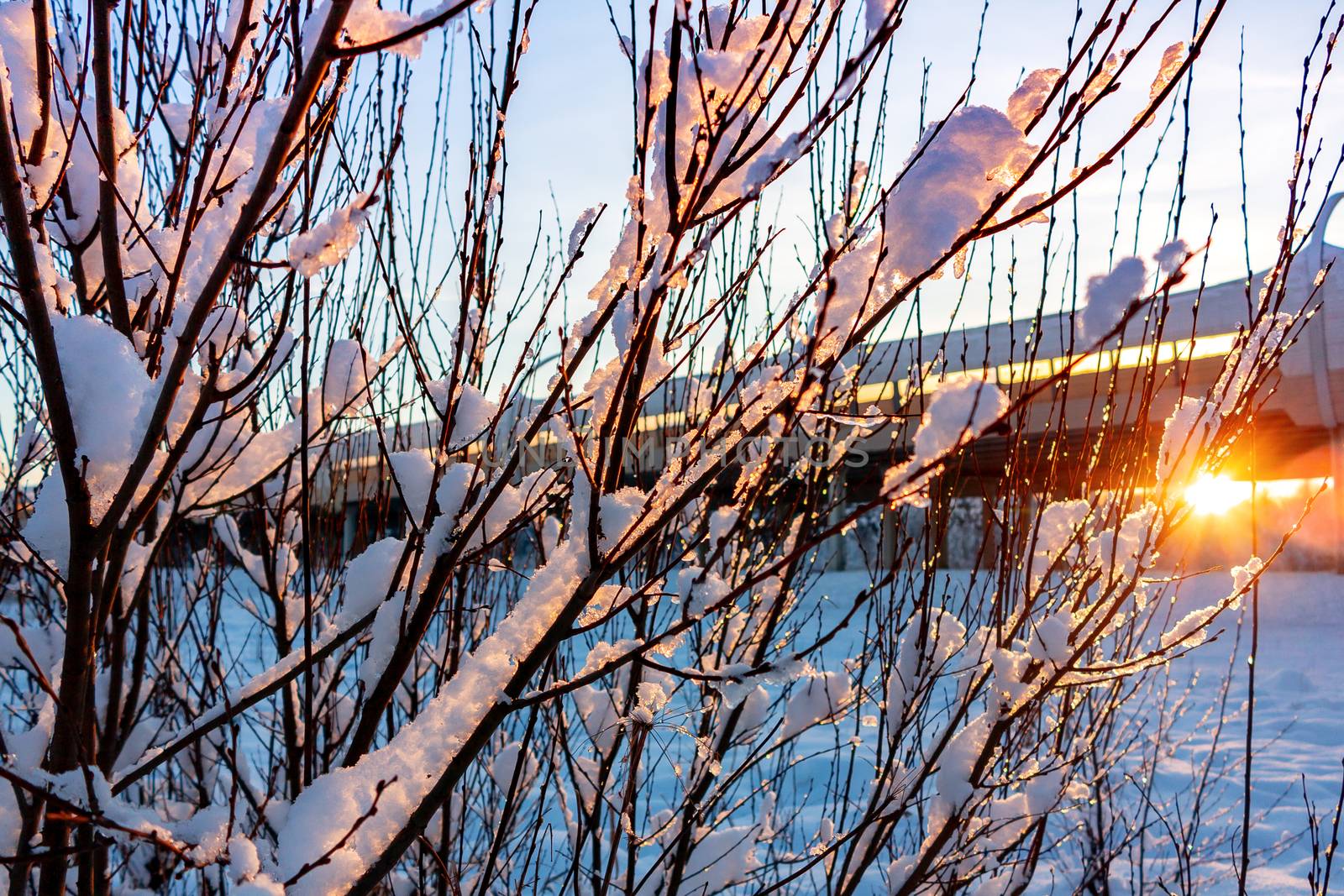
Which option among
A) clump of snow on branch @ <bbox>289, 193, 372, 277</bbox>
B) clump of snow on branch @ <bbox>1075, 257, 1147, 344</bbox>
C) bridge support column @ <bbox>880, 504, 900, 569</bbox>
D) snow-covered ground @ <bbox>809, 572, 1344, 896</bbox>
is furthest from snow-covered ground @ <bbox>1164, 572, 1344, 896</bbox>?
clump of snow on branch @ <bbox>289, 193, 372, 277</bbox>

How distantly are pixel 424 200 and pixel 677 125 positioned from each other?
191 centimetres

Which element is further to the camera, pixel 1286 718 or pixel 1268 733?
pixel 1286 718

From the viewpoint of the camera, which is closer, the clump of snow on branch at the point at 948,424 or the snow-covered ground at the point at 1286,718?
the clump of snow on branch at the point at 948,424

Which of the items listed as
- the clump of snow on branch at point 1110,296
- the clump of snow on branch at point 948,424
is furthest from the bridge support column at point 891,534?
the clump of snow on branch at point 1110,296

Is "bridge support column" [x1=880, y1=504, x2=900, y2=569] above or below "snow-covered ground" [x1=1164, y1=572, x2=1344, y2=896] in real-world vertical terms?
above

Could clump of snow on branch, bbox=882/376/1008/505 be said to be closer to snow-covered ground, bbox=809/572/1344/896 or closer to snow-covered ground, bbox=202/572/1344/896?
snow-covered ground, bbox=202/572/1344/896

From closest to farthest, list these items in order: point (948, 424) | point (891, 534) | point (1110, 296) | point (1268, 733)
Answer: point (948, 424), point (1110, 296), point (1268, 733), point (891, 534)

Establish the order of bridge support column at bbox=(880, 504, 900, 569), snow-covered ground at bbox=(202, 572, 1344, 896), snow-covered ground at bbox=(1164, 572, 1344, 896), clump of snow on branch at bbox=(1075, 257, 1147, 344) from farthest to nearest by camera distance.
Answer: snow-covered ground at bbox=(1164, 572, 1344, 896), snow-covered ground at bbox=(202, 572, 1344, 896), bridge support column at bbox=(880, 504, 900, 569), clump of snow on branch at bbox=(1075, 257, 1147, 344)

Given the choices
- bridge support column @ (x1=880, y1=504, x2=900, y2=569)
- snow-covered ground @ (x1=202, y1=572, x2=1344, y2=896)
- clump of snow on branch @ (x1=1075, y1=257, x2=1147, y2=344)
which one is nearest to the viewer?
clump of snow on branch @ (x1=1075, y1=257, x2=1147, y2=344)

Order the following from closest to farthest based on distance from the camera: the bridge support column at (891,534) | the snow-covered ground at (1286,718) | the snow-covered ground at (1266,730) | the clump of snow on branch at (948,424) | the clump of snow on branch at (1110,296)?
the clump of snow on branch at (948,424) < the clump of snow on branch at (1110,296) < the bridge support column at (891,534) < the snow-covered ground at (1266,730) < the snow-covered ground at (1286,718)

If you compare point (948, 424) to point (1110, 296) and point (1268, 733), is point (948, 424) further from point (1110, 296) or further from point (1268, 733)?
point (1268, 733)

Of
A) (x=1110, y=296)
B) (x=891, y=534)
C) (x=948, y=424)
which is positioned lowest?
(x=891, y=534)

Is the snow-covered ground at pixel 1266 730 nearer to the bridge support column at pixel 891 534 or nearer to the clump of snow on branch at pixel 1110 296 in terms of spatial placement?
the bridge support column at pixel 891 534

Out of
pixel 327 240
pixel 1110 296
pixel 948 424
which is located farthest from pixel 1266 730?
pixel 327 240
